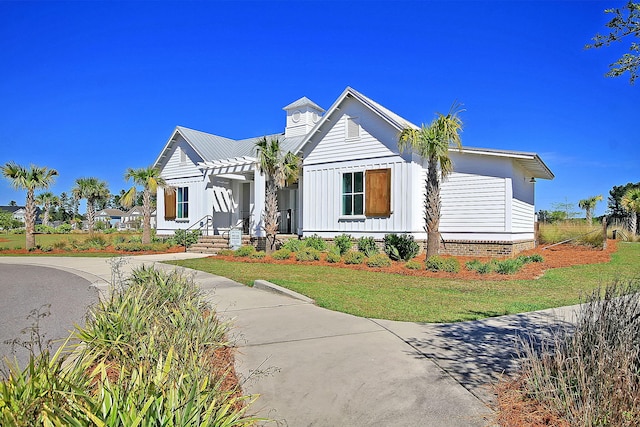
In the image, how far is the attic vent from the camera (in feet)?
59.8

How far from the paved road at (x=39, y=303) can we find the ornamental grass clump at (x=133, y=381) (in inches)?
25.6

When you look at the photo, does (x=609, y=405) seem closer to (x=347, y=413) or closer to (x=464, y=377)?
(x=464, y=377)

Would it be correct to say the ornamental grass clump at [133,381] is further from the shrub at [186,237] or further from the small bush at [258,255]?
the shrub at [186,237]

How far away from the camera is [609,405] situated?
9.75ft

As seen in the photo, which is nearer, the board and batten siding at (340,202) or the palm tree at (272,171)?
the board and batten siding at (340,202)

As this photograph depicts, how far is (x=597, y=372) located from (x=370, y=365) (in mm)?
2071

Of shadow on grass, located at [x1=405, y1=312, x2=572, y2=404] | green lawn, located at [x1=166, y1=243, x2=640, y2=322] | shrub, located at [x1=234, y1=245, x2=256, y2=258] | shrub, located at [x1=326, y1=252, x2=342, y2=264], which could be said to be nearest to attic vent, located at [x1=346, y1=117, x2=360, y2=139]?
shrub, located at [x1=326, y1=252, x2=342, y2=264]

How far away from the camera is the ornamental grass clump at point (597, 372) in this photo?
9.73 ft

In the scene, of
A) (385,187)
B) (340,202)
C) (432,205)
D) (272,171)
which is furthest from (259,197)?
(432,205)

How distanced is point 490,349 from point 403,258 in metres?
9.94

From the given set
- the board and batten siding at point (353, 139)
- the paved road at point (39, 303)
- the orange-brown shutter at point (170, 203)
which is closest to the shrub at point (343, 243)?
the board and batten siding at point (353, 139)

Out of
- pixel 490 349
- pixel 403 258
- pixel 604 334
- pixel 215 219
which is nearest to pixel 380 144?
pixel 403 258

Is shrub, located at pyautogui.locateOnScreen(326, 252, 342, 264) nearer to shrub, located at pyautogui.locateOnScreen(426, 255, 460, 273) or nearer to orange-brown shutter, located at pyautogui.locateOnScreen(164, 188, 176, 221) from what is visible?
shrub, located at pyautogui.locateOnScreen(426, 255, 460, 273)

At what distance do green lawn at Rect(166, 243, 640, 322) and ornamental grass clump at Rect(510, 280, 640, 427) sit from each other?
2.73 meters
